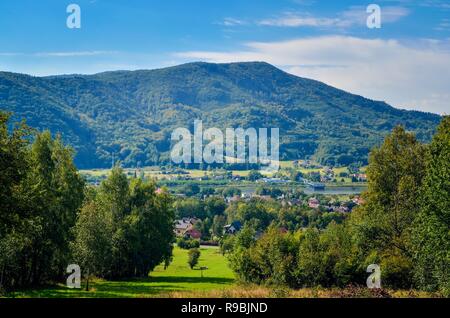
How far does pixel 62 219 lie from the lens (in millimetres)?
38031

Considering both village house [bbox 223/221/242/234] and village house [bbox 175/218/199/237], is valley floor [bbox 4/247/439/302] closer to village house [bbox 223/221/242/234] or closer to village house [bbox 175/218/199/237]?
village house [bbox 175/218/199/237]

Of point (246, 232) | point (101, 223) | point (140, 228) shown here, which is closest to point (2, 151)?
point (101, 223)

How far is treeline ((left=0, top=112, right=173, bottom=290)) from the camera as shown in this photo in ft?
82.3

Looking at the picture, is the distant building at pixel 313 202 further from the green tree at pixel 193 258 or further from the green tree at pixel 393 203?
the green tree at pixel 393 203

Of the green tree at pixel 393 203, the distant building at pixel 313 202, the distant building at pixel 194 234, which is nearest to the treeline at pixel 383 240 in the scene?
the green tree at pixel 393 203

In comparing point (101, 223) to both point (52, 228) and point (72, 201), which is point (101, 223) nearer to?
point (72, 201)

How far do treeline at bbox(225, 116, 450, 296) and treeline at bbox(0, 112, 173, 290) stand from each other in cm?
1348

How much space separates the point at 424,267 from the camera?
2988 cm

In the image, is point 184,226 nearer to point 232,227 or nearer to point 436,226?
point 232,227

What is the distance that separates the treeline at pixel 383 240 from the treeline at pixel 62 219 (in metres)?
13.5

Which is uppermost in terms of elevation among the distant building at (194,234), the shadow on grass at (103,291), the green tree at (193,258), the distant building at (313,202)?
the shadow on grass at (103,291)

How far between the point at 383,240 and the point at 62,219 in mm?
21758

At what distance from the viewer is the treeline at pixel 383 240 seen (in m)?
31.0

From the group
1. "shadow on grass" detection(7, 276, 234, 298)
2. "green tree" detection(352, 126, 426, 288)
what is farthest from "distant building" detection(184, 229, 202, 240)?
"green tree" detection(352, 126, 426, 288)
